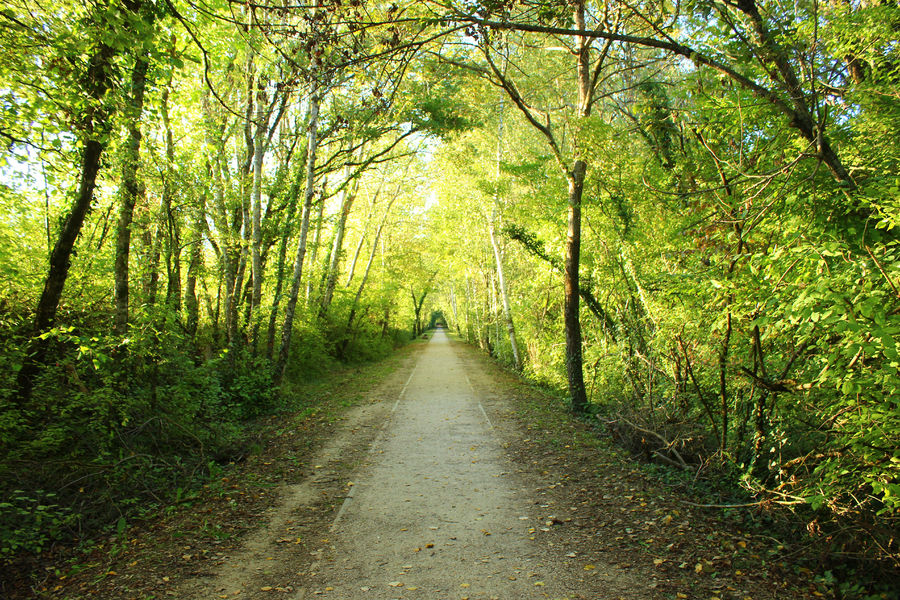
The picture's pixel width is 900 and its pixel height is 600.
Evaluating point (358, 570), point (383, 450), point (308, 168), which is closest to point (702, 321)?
Result: point (358, 570)

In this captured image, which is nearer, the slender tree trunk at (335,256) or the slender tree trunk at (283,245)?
the slender tree trunk at (283,245)

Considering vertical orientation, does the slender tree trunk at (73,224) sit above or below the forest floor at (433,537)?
above

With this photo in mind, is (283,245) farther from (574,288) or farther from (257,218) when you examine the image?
(574,288)

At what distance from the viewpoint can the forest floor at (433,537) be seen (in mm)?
3910

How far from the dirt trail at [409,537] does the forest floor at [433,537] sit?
19 mm

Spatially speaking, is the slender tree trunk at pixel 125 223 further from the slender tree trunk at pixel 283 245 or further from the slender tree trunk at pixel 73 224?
the slender tree trunk at pixel 283 245

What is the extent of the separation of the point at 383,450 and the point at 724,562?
5269 mm

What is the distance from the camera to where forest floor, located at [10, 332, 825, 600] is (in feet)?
12.8

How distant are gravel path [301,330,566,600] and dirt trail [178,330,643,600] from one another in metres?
0.01

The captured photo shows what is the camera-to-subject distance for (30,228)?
24.2 ft

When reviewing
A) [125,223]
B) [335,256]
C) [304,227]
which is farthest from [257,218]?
[335,256]

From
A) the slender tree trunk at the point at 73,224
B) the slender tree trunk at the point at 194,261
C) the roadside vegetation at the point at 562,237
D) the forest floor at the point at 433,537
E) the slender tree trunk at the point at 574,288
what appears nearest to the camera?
the roadside vegetation at the point at 562,237

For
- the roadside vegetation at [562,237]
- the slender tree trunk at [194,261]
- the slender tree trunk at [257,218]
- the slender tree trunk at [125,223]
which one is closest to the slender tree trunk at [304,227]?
the roadside vegetation at [562,237]

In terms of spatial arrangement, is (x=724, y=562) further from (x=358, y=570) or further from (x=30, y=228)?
(x=30, y=228)
